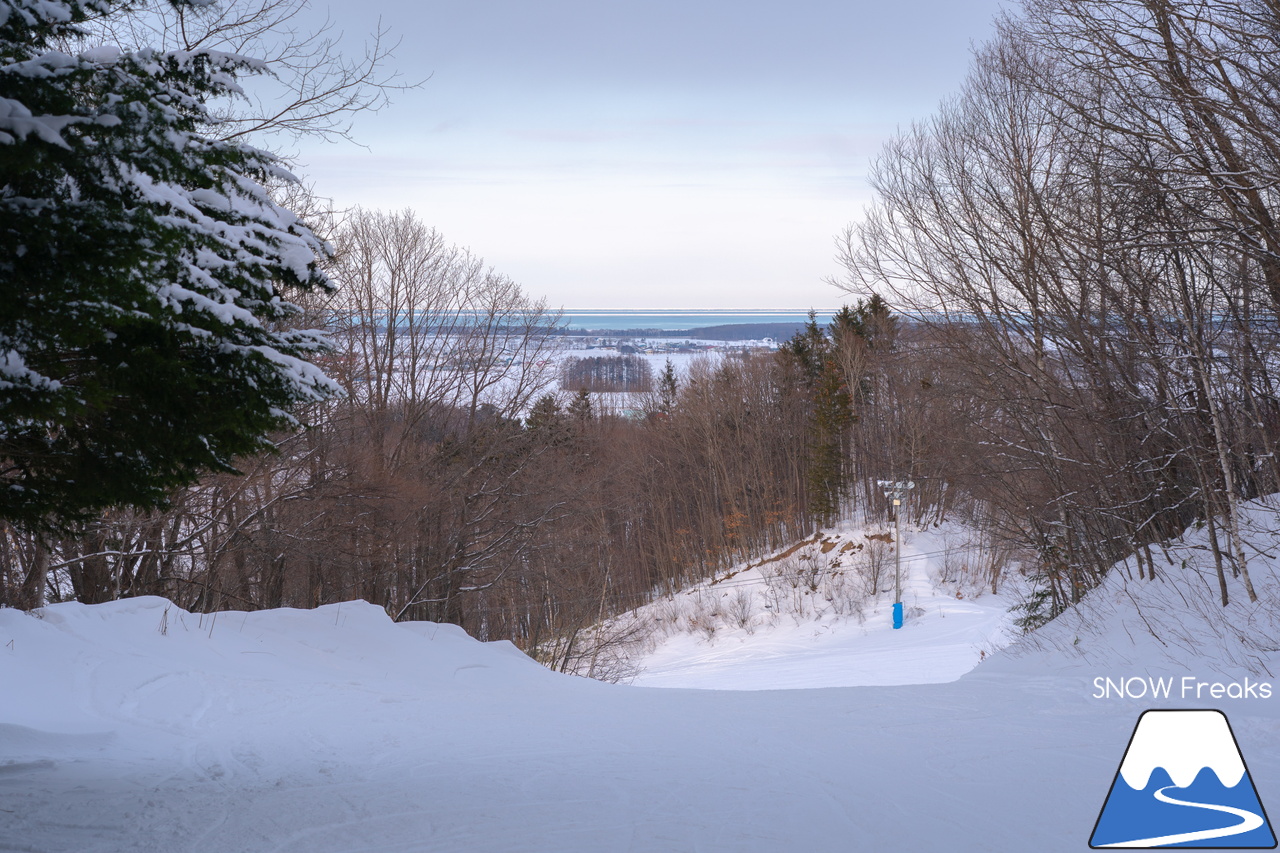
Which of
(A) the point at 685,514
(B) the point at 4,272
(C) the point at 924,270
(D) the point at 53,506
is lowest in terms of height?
(A) the point at 685,514

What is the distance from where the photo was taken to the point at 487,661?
1209 centimetres

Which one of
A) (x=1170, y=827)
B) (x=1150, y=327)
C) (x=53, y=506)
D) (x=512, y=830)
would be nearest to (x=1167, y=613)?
(x=1150, y=327)

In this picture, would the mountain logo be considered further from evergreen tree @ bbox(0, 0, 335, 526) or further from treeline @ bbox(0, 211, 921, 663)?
treeline @ bbox(0, 211, 921, 663)

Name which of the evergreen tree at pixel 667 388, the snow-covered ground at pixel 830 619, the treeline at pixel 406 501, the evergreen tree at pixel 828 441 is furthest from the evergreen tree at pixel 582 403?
the evergreen tree at pixel 828 441

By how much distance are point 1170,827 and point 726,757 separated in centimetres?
292

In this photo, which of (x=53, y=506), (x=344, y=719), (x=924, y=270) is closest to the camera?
(x=53, y=506)

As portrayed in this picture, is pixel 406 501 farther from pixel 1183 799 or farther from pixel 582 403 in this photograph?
pixel 582 403

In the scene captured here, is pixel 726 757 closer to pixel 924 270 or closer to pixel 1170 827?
pixel 1170 827

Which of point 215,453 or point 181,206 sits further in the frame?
point 215,453

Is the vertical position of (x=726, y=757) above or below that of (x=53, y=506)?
below

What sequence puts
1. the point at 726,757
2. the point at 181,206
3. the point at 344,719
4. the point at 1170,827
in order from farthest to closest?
the point at 344,719 → the point at 726,757 → the point at 1170,827 → the point at 181,206

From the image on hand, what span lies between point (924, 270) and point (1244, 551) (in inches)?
232

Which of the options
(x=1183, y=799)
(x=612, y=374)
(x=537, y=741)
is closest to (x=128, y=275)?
(x=537, y=741)

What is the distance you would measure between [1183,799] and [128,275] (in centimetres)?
568
